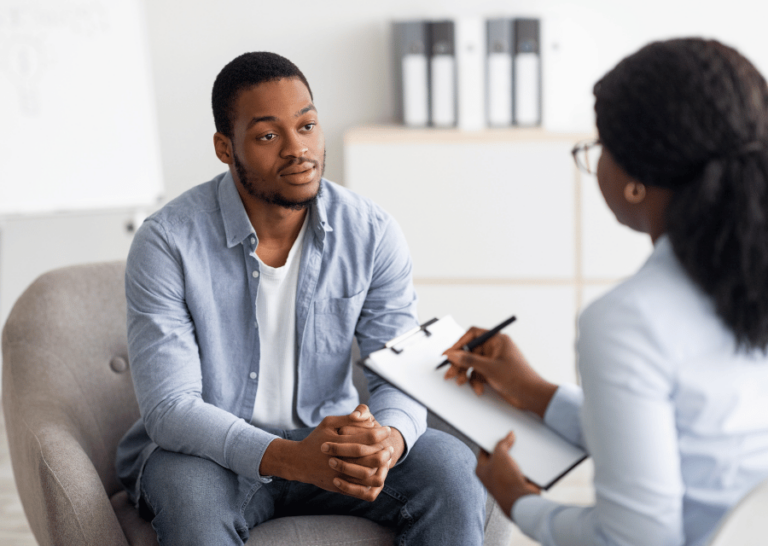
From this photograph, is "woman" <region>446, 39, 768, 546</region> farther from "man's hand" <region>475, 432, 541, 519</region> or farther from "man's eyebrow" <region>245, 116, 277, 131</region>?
"man's eyebrow" <region>245, 116, 277, 131</region>

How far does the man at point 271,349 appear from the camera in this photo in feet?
4.07

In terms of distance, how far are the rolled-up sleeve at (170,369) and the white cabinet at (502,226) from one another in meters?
1.49

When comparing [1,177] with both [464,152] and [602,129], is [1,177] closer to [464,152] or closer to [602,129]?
[464,152]

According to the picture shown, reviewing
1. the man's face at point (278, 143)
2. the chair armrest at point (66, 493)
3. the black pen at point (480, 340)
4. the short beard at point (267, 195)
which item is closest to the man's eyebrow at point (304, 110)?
the man's face at point (278, 143)

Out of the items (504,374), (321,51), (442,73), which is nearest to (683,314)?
(504,374)

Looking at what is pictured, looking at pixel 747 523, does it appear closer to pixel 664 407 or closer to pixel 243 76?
pixel 664 407

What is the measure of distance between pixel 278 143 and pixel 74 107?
151 centimetres

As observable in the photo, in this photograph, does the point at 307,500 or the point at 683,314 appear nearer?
the point at 683,314

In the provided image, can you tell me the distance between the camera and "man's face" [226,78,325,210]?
1411 millimetres

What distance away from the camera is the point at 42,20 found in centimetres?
253

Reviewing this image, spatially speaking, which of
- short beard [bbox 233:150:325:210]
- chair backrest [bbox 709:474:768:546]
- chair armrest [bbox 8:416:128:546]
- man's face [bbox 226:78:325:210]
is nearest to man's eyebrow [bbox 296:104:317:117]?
man's face [bbox 226:78:325:210]

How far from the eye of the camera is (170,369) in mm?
1325

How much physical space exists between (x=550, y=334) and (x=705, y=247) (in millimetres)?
2106

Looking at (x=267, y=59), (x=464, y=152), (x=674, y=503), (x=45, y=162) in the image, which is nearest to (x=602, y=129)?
(x=674, y=503)
